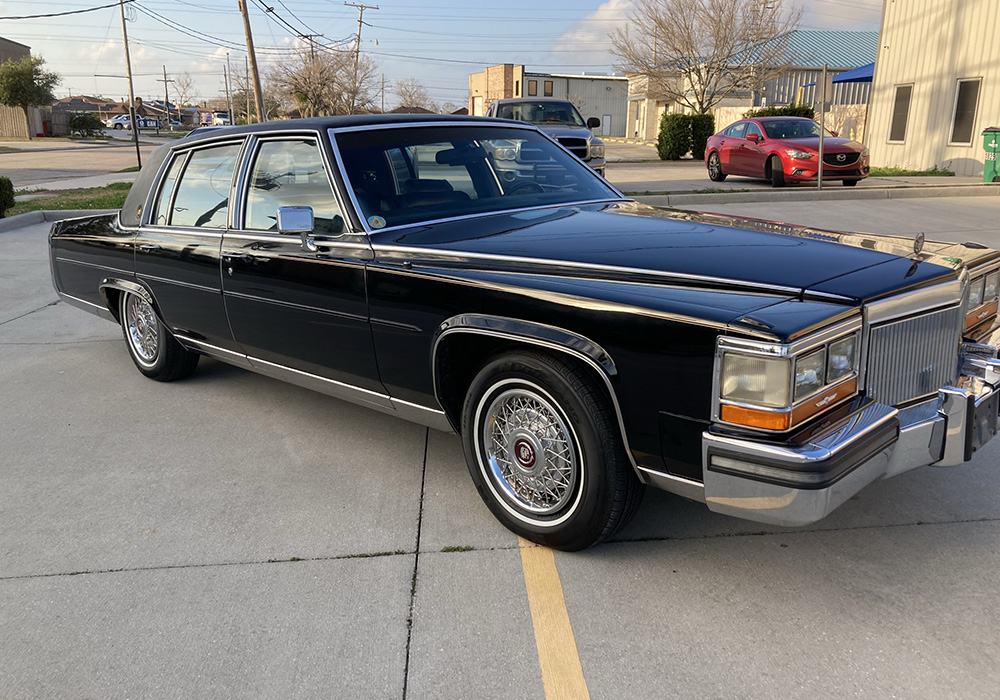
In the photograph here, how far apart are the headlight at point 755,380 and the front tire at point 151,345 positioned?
13.4 ft

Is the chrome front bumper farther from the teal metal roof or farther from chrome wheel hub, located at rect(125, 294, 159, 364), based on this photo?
the teal metal roof

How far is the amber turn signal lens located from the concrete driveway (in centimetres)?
75

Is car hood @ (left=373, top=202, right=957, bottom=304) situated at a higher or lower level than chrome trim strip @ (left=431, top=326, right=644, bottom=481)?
higher

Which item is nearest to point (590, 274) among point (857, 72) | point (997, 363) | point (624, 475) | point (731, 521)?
point (624, 475)

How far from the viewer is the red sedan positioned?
52.9 ft

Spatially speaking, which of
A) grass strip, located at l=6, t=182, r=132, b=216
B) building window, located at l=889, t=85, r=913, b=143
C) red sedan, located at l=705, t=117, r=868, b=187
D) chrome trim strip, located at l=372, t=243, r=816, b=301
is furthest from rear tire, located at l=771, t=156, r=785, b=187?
chrome trim strip, located at l=372, t=243, r=816, b=301

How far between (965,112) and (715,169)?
6.36 meters

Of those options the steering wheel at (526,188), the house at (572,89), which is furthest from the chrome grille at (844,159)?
the house at (572,89)

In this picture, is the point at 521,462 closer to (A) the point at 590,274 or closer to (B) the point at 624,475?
(B) the point at 624,475

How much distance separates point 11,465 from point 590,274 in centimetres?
333

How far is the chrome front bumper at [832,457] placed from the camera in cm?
254

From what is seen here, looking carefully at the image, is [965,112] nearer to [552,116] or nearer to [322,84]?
[552,116]

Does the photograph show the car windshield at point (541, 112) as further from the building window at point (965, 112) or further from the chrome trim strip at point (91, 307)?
the chrome trim strip at point (91, 307)

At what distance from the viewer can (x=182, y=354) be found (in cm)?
559
